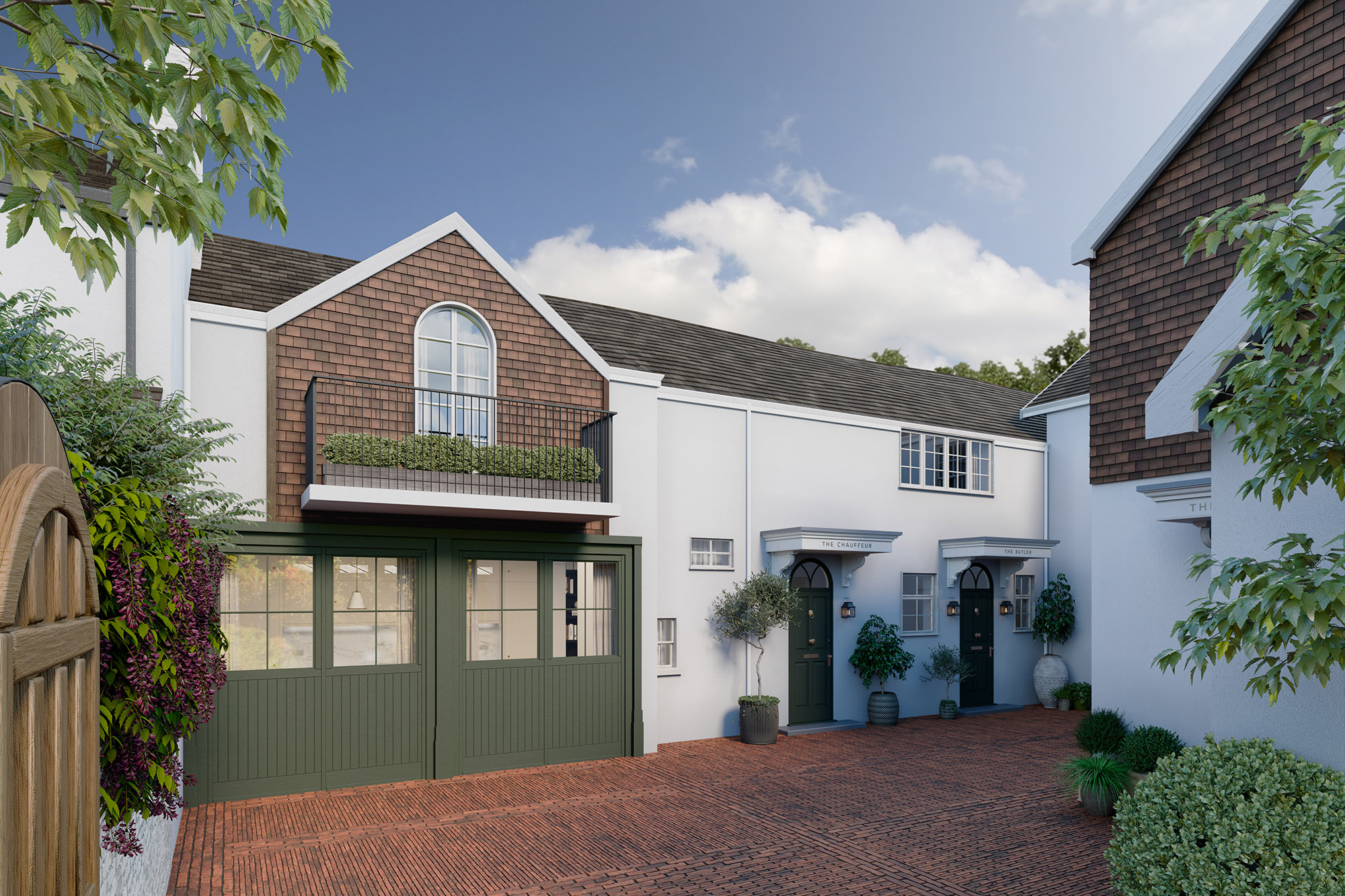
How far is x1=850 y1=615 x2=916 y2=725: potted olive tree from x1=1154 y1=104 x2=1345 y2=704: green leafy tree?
9690 millimetres

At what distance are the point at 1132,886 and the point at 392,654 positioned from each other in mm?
7911

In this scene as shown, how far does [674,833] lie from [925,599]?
9.03 meters

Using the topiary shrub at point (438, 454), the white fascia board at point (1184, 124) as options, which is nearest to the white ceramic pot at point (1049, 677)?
the white fascia board at point (1184, 124)

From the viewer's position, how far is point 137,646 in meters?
3.30

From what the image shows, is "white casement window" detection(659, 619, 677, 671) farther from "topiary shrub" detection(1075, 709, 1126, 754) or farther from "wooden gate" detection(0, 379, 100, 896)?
"wooden gate" detection(0, 379, 100, 896)

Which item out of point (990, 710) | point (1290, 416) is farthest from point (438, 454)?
point (990, 710)

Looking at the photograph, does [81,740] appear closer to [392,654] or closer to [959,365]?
[392,654]

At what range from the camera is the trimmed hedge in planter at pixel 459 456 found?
30.8 feet

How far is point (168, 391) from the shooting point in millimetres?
7848

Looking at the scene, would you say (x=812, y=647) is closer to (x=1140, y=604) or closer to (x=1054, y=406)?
(x=1140, y=604)

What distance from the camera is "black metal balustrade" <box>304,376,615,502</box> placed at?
945cm

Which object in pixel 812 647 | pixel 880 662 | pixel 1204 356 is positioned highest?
pixel 1204 356

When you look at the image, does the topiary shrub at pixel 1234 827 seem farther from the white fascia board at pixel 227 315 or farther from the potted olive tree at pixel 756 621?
the white fascia board at pixel 227 315

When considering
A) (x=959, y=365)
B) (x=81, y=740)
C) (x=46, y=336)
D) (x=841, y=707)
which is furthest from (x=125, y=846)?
(x=959, y=365)
